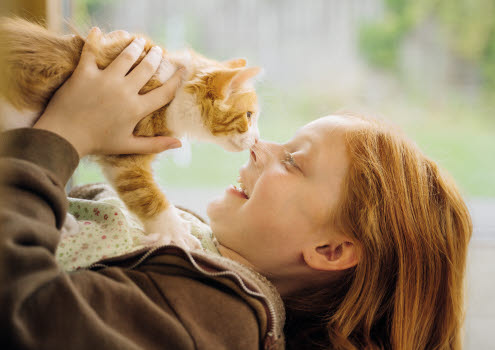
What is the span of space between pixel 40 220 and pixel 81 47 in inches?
21.5

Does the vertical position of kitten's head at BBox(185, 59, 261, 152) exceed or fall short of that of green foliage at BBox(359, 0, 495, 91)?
it falls short

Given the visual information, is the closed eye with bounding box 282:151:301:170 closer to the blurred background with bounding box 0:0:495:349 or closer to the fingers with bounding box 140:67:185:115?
the fingers with bounding box 140:67:185:115

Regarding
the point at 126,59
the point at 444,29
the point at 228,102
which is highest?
the point at 444,29

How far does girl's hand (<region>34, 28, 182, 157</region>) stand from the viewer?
1.00 m

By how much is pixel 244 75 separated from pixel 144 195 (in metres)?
0.43

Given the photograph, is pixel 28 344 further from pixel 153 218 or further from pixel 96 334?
pixel 153 218

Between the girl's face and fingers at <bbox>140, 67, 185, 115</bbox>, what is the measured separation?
0.31 meters

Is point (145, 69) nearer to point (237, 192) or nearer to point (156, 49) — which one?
point (156, 49)

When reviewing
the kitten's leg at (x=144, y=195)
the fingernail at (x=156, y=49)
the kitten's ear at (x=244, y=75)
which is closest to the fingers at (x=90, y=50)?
the fingernail at (x=156, y=49)

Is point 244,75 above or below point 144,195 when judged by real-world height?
above

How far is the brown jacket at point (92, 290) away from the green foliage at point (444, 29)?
1547 mm

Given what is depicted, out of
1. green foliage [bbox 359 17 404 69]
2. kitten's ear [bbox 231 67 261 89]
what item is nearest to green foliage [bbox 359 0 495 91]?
green foliage [bbox 359 17 404 69]

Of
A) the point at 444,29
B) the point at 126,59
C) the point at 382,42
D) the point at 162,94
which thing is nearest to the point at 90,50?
the point at 126,59

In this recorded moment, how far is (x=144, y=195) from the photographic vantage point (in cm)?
117
